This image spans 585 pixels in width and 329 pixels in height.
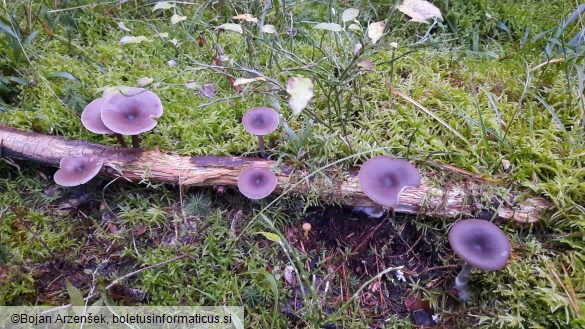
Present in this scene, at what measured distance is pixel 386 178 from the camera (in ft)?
6.55

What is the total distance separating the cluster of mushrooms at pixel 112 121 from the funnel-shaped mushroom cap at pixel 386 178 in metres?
1.28

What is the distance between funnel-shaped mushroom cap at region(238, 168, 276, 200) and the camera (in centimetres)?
216

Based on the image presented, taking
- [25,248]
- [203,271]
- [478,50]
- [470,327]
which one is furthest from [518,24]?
[25,248]

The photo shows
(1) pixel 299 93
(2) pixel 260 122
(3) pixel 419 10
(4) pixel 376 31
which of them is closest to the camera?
(1) pixel 299 93

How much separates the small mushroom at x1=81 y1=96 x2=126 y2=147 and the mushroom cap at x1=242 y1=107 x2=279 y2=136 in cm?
85

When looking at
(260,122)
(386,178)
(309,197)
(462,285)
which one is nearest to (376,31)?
(386,178)

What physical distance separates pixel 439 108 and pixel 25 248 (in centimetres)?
279

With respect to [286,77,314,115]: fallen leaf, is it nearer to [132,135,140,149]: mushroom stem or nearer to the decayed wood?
the decayed wood

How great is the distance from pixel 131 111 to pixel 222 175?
692 mm

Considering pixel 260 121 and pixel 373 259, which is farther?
pixel 260 121

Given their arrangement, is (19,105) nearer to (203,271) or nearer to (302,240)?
(203,271)

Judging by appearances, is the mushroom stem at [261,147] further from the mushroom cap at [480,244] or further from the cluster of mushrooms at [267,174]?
the mushroom cap at [480,244]

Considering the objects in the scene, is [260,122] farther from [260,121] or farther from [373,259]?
[373,259]

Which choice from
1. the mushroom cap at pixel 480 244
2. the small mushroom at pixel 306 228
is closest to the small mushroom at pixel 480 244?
the mushroom cap at pixel 480 244
